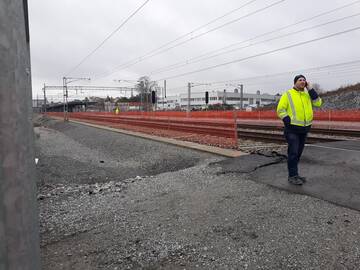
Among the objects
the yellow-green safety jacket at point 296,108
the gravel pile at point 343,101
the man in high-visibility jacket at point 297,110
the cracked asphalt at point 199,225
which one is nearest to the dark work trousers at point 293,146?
the man in high-visibility jacket at point 297,110

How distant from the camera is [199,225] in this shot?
4062mm

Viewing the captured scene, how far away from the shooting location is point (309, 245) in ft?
11.0

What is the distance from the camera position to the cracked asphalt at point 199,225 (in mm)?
3258

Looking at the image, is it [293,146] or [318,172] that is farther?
[318,172]

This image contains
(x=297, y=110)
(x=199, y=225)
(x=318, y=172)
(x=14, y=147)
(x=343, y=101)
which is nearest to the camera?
(x=14, y=147)

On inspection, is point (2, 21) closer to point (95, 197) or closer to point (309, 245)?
point (309, 245)

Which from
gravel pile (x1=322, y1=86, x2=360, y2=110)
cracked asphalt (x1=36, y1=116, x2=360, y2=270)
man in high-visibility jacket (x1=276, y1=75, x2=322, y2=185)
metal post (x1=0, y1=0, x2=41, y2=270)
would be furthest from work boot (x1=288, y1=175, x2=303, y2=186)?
gravel pile (x1=322, y1=86, x2=360, y2=110)

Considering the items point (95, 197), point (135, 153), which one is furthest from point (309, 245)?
point (135, 153)

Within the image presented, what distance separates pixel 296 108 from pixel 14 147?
15.5ft

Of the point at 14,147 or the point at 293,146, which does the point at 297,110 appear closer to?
the point at 293,146

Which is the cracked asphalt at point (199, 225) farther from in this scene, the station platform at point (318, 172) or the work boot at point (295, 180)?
the work boot at point (295, 180)

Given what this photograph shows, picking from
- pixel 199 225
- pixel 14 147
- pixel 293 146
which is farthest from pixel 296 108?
pixel 14 147

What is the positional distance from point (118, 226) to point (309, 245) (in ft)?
8.00

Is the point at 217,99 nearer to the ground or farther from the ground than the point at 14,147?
farther from the ground
